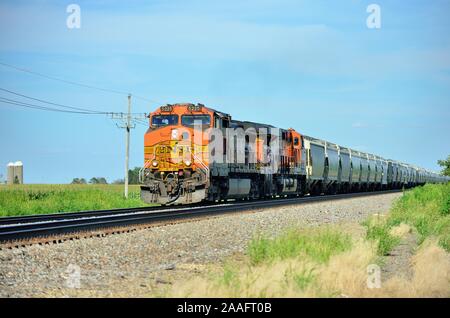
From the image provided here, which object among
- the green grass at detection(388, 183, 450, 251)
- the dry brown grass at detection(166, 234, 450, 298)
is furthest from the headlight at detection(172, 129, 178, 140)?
the dry brown grass at detection(166, 234, 450, 298)

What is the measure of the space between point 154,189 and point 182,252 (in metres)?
13.4

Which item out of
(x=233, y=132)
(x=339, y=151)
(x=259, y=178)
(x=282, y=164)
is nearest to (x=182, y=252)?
(x=233, y=132)

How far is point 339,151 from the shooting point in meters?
49.6

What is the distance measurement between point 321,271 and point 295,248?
1.74 metres

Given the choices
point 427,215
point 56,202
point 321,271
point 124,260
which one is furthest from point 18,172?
point 321,271

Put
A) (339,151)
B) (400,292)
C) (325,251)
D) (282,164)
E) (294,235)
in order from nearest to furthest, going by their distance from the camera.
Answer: (400,292) < (325,251) < (294,235) < (282,164) < (339,151)

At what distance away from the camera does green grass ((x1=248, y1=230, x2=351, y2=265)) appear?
1035 centimetres

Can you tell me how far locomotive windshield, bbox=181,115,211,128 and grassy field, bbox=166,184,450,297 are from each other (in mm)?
12911

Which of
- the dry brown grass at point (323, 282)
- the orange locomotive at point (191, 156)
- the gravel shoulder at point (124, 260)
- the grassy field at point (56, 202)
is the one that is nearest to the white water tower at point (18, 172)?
the grassy field at point (56, 202)

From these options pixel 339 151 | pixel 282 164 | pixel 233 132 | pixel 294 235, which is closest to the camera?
pixel 294 235

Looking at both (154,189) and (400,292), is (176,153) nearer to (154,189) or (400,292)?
(154,189)

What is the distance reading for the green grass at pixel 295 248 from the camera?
10352 mm

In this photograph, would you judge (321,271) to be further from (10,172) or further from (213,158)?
(10,172)
